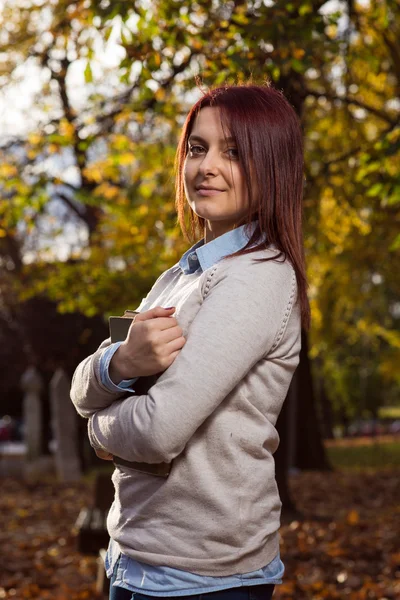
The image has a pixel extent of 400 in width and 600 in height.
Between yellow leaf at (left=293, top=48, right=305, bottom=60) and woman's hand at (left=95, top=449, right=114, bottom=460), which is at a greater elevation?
yellow leaf at (left=293, top=48, right=305, bottom=60)

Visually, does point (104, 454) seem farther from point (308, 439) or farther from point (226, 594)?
point (308, 439)

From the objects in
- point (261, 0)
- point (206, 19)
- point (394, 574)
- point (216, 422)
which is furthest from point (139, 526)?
point (206, 19)

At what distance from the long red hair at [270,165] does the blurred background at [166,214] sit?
1.41 m

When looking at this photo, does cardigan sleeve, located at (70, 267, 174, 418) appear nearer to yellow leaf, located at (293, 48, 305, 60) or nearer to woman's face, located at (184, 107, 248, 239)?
woman's face, located at (184, 107, 248, 239)

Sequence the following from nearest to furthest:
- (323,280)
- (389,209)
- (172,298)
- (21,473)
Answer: (172,298) < (389,209) < (323,280) < (21,473)


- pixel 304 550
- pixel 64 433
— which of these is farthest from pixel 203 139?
pixel 64 433

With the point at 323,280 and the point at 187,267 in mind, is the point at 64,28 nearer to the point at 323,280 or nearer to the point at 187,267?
the point at 187,267

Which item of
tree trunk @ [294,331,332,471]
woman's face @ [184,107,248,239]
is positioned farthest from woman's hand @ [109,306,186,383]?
tree trunk @ [294,331,332,471]

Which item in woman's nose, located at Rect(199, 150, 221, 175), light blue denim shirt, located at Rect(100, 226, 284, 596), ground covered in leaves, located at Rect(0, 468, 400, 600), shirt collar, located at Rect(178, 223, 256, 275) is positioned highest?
woman's nose, located at Rect(199, 150, 221, 175)

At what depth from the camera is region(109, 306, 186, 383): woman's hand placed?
1.63 meters

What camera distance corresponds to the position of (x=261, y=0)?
451cm

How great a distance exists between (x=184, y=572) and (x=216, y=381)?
1.37 feet

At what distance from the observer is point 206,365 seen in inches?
62.6

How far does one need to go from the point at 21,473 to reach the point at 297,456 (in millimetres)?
5503
